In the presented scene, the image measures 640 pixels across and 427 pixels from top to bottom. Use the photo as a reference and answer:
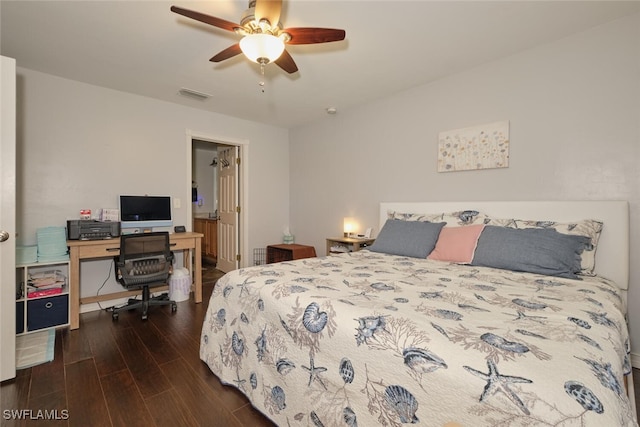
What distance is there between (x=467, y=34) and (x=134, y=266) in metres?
3.62

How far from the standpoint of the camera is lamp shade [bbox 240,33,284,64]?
5.56ft

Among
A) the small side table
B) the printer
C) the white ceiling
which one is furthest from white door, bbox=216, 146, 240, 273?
the printer

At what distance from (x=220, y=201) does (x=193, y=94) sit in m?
2.14

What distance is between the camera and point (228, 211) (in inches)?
193

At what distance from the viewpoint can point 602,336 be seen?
1.04 meters

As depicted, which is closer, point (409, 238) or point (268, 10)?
point (268, 10)

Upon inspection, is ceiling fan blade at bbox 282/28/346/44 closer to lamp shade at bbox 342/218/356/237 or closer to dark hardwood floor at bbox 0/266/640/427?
dark hardwood floor at bbox 0/266/640/427

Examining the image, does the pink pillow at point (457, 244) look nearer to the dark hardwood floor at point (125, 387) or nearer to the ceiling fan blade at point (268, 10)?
the dark hardwood floor at point (125, 387)

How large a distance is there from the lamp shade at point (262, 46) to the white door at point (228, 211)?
2931 mm

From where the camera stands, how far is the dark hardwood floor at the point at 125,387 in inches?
60.9

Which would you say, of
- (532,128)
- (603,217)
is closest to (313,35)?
(532,128)

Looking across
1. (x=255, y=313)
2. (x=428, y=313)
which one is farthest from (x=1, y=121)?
(x=428, y=313)

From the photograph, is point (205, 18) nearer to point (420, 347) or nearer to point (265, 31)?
point (265, 31)
